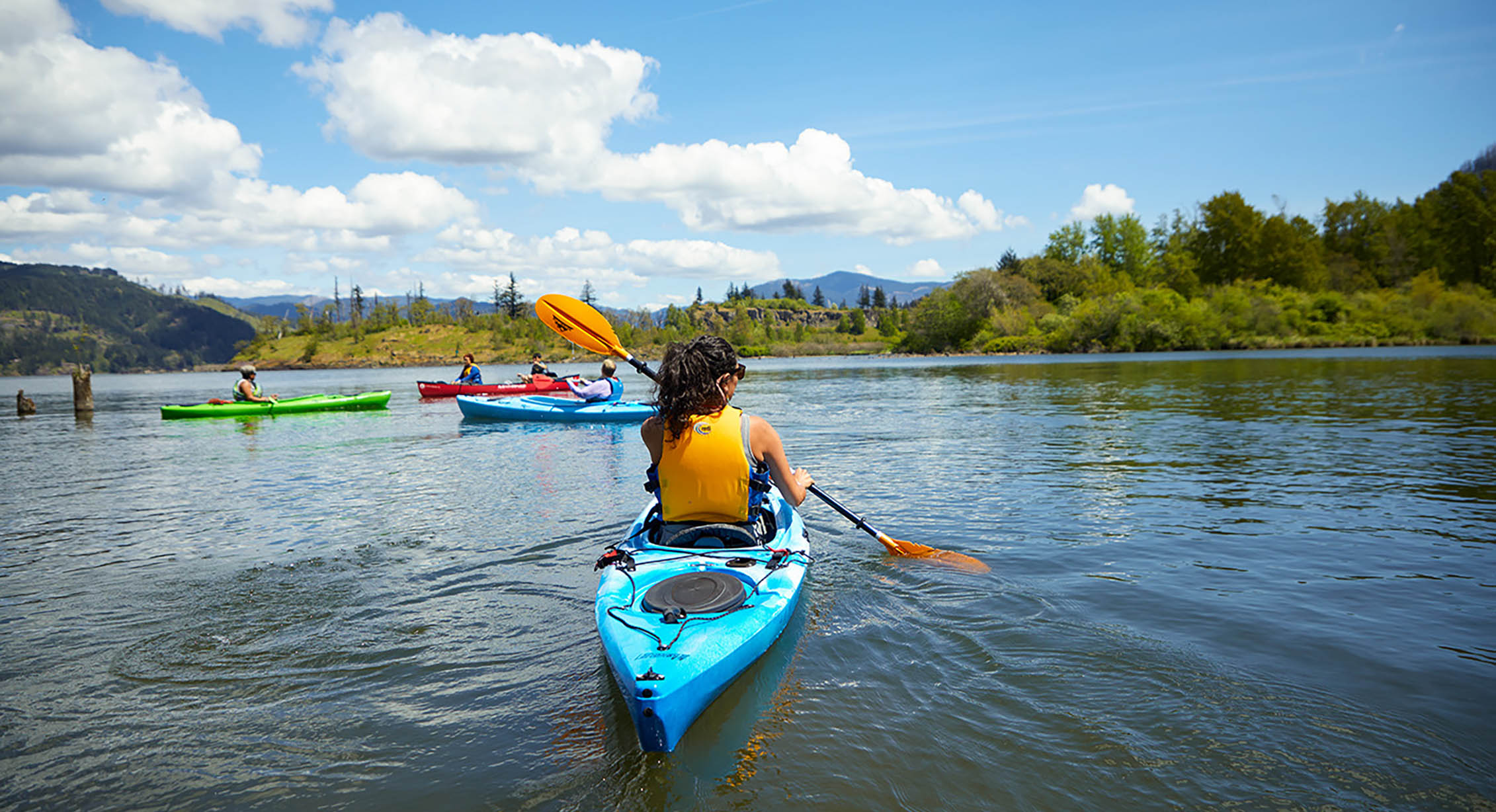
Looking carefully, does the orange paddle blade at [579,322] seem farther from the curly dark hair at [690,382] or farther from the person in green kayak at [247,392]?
the person in green kayak at [247,392]

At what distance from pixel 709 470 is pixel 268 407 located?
79.6ft

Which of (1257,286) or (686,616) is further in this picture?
(1257,286)

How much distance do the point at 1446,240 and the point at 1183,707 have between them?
103 meters

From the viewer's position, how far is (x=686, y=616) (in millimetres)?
4281

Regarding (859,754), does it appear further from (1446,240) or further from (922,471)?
(1446,240)

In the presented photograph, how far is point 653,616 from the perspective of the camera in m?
4.28

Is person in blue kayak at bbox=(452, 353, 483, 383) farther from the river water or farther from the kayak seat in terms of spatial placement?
the kayak seat

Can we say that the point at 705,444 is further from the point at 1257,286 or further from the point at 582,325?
the point at 1257,286

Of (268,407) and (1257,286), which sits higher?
(1257,286)

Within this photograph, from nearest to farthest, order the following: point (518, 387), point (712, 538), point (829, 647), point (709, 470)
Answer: point (709, 470) < point (829, 647) < point (712, 538) < point (518, 387)

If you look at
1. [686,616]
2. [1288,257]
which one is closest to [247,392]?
[686,616]

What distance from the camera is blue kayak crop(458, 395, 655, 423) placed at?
69.5ft

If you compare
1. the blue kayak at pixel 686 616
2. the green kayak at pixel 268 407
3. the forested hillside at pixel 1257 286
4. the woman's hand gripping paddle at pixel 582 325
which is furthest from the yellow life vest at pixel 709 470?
the forested hillside at pixel 1257 286

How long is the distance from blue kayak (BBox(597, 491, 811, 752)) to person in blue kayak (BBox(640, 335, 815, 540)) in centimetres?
29
